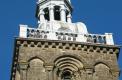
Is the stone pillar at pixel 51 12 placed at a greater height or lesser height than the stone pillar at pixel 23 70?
greater

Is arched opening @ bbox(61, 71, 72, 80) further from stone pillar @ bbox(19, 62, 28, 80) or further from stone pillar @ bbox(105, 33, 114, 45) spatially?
stone pillar @ bbox(105, 33, 114, 45)

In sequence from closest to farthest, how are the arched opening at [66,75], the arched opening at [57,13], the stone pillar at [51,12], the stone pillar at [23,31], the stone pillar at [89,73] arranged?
the stone pillar at [89,73], the arched opening at [66,75], the stone pillar at [23,31], the stone pillar at [51,12], the arched opening at [57,13]

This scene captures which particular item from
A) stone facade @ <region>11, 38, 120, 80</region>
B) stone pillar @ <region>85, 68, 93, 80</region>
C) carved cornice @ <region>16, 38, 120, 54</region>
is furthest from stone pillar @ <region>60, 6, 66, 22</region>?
stone pillar @ <region>85, 68, 93, 80</region>

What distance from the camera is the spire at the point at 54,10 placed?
50875 millimetres

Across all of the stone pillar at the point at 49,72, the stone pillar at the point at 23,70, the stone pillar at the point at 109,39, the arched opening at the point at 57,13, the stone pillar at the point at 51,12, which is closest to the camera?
the stone pillar at the point at 23,70

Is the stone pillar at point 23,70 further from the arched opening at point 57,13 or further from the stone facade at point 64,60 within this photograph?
the arched opening at point 57,13

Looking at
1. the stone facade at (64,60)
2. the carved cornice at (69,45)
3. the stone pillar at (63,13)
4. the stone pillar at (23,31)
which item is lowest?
the stone facade at (64,60)

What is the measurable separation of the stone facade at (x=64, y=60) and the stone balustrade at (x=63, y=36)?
25.6 inches

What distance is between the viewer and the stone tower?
1785 inches

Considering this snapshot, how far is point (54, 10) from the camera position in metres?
51.6

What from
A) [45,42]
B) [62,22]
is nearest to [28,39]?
[45,42]

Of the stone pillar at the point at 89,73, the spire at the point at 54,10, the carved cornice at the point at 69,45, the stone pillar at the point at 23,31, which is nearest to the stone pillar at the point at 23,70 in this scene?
the carved cornice at the point at 69,45

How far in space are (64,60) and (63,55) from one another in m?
0.31

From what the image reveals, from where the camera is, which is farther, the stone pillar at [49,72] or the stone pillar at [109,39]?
the stone pillar at [109,39]
